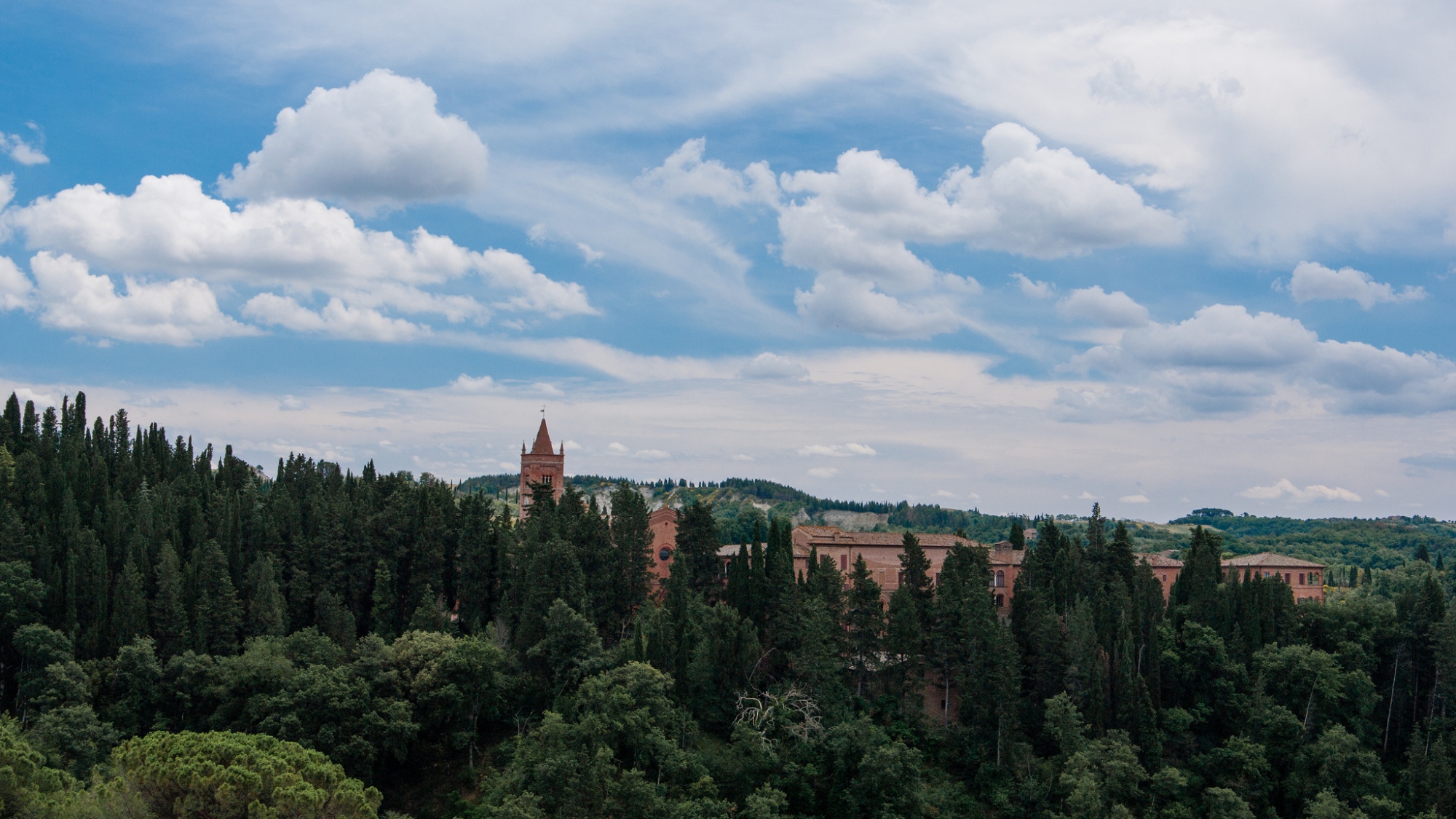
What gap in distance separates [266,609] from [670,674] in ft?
77.7

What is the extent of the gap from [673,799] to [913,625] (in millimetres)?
17773

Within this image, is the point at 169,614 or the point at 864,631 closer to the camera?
the point at 864,631

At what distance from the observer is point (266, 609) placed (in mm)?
61281

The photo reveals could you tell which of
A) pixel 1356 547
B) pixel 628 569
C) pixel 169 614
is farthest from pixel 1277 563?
pixel 1356 547

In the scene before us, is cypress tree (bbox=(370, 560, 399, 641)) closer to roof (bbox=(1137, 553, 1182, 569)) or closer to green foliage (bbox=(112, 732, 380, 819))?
green foliage (bbox=(112, 732, 380, 819))

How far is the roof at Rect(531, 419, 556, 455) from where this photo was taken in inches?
3597

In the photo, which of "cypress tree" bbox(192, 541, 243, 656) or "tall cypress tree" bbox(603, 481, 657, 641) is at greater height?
"tall cypress tree" bbox(603, 481, 657, 641)

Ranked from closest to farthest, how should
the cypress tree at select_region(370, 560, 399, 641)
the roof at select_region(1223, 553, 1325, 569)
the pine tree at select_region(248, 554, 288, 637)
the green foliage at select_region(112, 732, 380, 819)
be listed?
the green foliage at select_region(112, 732, 380, 819) < the pine tree at select_region(248, 554, 288, 637) < the cypress tree at select_region(370, 560, 399, 641) < the roof at select_region(1223, 553, 1325, 569)

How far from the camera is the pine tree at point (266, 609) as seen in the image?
61.0m

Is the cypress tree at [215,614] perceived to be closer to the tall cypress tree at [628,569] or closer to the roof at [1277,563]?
the tall cypress tree at [628,569]

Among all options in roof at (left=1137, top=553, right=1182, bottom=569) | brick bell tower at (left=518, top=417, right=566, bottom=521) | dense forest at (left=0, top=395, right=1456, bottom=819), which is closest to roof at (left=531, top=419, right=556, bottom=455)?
brick bell tower at (left=518, top=417, right=566, bottom=521)

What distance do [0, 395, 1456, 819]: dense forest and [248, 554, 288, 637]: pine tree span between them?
370 millimetres

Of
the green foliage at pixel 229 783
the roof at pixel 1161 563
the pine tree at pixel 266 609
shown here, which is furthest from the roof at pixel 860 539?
the green foliage at pixel 229 783

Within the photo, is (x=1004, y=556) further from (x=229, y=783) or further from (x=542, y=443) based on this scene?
(x=229, y=783)
